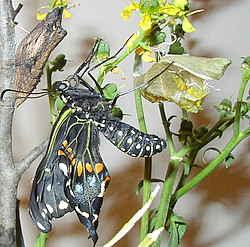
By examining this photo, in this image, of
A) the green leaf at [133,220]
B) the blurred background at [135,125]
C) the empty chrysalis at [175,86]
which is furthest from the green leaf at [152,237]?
the blurred background at [135,125]

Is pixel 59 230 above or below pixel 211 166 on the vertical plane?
below

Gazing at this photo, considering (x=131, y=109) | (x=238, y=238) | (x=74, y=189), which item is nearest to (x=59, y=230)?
(x=131, y=109)

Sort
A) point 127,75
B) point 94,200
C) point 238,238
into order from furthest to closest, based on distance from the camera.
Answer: point 238,238 < point 127,75 < point 94,200

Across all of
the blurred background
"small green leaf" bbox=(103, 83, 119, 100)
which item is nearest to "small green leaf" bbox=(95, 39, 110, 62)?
"small green leaf" bbox=(103, 83, 119, 100)

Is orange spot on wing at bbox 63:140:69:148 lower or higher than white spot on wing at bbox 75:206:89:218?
higher

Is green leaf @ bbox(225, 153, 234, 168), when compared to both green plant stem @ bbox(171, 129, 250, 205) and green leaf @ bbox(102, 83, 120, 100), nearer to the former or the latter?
green plant stem @ bbox(171, 129, 250, 205)

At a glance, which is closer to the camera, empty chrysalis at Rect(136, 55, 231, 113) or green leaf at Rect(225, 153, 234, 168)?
empty chrysalis at Rect(136, 55, 231, 113)

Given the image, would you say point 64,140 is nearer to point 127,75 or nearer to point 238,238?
point 127,75
